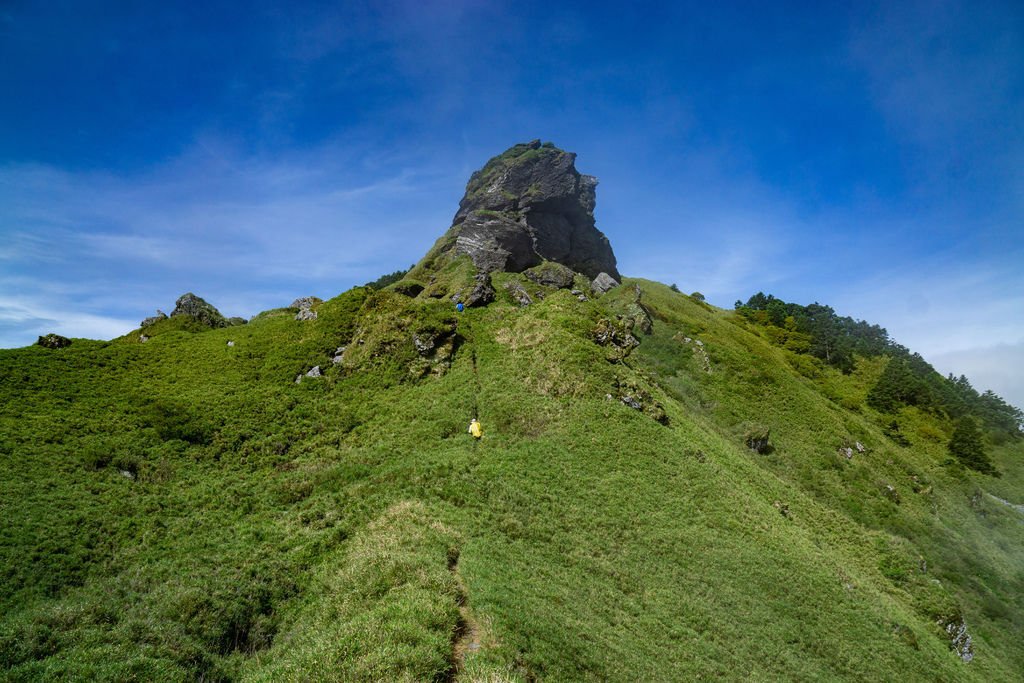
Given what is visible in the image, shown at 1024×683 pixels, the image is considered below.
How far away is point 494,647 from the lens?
1141 centimetres

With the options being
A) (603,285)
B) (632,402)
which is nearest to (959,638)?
(632,402)

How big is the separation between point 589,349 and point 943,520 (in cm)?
4427

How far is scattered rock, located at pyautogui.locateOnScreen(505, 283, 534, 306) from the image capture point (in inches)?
1790

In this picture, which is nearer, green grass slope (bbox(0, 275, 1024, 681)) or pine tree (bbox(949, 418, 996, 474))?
green grass slope (bbox(0, 275, 1024, 681))

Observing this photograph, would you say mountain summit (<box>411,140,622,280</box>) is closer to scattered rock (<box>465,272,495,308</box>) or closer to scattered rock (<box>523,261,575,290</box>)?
scattered rock (<box>523,261,575,290</box>)

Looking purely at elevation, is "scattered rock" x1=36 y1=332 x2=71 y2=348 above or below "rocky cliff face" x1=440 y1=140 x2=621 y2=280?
below

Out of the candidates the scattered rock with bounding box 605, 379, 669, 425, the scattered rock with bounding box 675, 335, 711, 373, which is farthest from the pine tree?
the scattered rock with bounding box 605, 379, 669, 425

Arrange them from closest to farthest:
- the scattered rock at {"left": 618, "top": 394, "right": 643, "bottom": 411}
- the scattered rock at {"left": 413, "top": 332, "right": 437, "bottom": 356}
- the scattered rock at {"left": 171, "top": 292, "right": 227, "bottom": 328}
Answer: the scattered rock at {"left": 618, "top": 394, "right": 643, "bottom": 411}, the scattered rock at {"left": 413, "top": 332, "right": 437, "bottom": 356}, the scattered rock at {"left": 171, "top": 292, "right": 227, "bottom": 328}

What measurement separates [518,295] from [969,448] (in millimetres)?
68827

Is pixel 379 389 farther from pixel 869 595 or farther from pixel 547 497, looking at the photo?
pixel 869 595

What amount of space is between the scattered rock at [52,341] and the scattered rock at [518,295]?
3442 centimetres

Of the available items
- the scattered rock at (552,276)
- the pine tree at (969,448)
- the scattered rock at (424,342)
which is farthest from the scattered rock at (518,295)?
the pine tree at (969,448)

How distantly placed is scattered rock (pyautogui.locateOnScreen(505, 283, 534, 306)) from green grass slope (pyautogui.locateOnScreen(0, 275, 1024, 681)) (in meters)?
1.41

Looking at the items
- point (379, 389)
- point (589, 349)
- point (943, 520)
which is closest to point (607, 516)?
point (589, 349)
